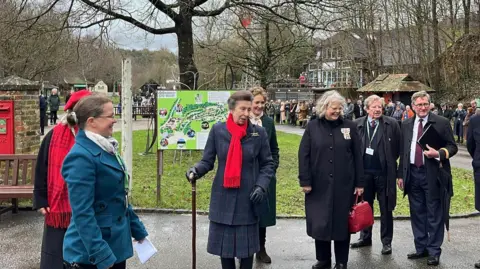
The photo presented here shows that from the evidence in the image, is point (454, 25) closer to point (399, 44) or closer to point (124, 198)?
point (399, 44)

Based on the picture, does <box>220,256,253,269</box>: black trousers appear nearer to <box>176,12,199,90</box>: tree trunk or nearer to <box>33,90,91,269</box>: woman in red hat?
<box>33,90,91,269</box>: woman in red hat

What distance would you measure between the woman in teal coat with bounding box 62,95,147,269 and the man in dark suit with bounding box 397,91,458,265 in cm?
372

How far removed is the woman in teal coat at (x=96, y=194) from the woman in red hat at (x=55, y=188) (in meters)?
0.33

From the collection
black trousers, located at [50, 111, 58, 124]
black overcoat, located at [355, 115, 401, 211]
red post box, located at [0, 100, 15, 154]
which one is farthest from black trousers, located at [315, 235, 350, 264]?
black trousers, located at [50, 111, 58, 124]

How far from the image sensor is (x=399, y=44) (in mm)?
37531

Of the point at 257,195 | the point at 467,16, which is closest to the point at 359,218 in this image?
the point at 257,195

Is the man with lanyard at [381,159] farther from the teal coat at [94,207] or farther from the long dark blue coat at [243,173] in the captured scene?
the teal coat at [94,207]

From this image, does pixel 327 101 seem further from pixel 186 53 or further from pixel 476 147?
pixel 186 53

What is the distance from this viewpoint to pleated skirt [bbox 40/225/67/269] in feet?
11.2

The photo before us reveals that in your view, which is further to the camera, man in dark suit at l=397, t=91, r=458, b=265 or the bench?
the bench

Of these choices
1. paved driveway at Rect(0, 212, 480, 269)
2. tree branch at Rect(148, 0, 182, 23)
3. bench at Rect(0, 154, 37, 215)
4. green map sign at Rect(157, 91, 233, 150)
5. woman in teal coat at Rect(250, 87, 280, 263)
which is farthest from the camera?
tree branch at Rect(148, 0, 182, 23)

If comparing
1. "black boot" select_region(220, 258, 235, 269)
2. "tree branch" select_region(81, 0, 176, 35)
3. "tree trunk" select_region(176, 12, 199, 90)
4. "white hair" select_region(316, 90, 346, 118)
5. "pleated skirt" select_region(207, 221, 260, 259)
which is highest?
"tree branch" select_region(81, 0, 176, 35)

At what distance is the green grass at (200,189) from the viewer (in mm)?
8125

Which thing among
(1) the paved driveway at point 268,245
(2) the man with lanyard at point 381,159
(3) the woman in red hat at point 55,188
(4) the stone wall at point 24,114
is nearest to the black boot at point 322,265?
(1) the paved driveway at point 268,245
